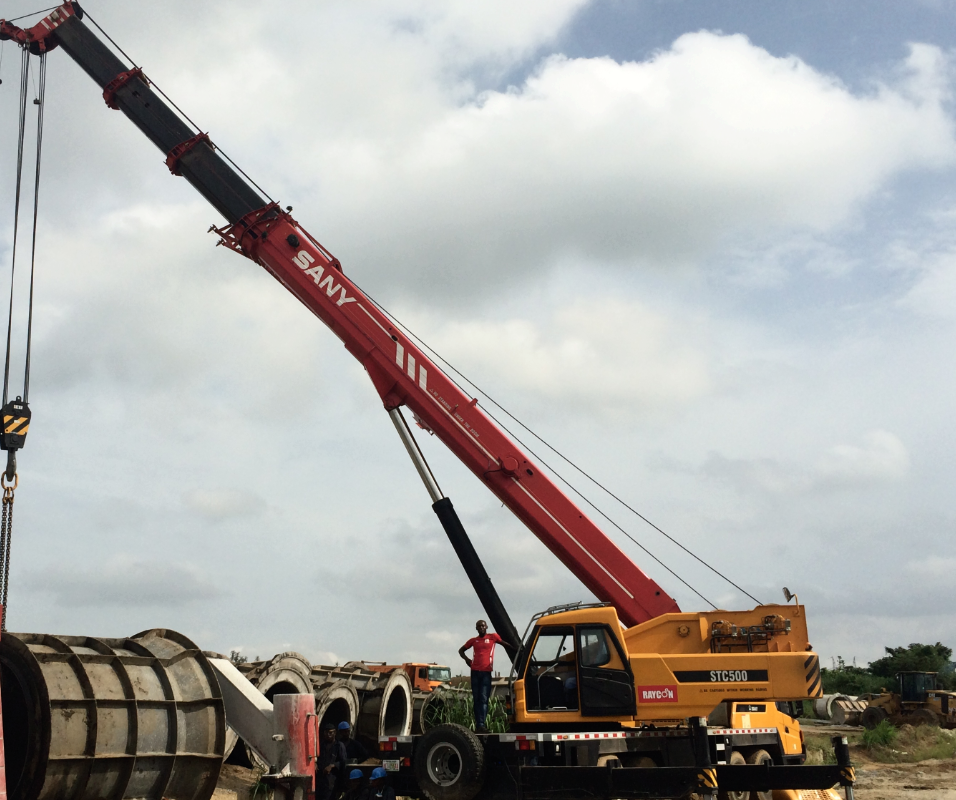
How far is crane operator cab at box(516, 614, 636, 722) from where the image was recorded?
12555 mm

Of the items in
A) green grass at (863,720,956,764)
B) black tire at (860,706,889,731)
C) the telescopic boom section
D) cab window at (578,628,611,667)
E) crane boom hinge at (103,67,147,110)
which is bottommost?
green grass at (863,720,956,764)

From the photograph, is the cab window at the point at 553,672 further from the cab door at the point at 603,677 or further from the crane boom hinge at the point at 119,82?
the crane boom hinge at the point at 119,82

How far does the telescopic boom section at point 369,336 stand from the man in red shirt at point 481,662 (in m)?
1.64

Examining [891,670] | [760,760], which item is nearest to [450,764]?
[760,760]

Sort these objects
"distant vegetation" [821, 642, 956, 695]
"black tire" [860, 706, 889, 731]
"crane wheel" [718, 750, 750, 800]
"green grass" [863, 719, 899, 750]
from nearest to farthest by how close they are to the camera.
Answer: "crane wheel" [718, 750, 750, 800], "green grass" [863, 719, 899, 750], "black tire" [860, 706, 889, 731], "distant vegetation" [821, 642, 956, 695]

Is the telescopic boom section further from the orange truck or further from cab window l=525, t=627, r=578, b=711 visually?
the orange truck

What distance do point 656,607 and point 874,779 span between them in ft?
31.6

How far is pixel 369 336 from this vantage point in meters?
16.3

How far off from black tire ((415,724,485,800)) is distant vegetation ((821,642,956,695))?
46.7 meters

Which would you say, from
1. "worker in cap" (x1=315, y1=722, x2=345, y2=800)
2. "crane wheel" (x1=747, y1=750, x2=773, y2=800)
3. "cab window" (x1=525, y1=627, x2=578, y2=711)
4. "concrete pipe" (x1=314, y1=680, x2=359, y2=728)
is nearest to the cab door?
"cab window" (x1=525, y1=627, x2=578, y2=711)

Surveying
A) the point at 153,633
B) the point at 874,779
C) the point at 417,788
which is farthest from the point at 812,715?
the point at 153,633

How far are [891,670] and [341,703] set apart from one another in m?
49.1

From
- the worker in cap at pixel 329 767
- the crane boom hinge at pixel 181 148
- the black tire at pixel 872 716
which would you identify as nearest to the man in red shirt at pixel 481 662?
the worker in cap at pixel 329 767

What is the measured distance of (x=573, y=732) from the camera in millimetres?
12383
